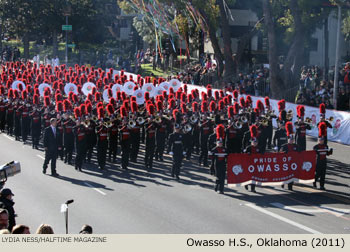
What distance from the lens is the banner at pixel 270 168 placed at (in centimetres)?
1623

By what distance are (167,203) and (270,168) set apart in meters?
2.93

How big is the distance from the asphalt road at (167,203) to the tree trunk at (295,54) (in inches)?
543

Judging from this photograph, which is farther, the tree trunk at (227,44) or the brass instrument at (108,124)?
the tree trunk at (227,44)

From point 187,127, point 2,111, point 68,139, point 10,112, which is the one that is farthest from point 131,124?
point 2,111

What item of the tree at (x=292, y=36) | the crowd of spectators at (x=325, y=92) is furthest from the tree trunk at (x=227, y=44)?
the crowd of spectators at (x=325, y=92)

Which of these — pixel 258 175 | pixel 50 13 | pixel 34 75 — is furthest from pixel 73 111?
pixel 50 13

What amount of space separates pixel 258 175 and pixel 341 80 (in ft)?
50.1

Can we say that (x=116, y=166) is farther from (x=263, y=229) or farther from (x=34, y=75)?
(x=34, y=75)

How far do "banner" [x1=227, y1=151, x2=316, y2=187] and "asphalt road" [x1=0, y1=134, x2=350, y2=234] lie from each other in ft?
1.16

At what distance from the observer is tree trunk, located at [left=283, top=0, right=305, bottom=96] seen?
32156 mm

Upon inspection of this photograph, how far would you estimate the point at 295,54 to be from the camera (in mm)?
33438

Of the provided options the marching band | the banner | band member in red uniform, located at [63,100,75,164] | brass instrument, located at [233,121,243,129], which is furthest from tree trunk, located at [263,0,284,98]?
the banner

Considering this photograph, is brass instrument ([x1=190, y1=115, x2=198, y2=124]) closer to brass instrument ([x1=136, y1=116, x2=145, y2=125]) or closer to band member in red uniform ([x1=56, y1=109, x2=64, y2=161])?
brass instrument ([x1=136, y1=116, x2=145, y2=125])

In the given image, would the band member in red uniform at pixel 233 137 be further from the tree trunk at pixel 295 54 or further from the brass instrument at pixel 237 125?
the tree trunk at pixel 295 54
